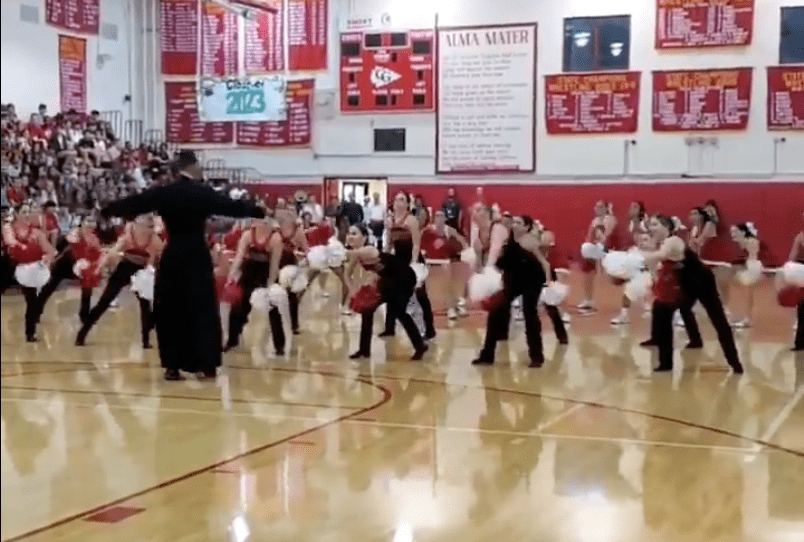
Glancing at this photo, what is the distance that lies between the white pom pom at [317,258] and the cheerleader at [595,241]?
3518 mm

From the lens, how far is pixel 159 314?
5.18 meters

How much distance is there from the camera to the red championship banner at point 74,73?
13578 mm

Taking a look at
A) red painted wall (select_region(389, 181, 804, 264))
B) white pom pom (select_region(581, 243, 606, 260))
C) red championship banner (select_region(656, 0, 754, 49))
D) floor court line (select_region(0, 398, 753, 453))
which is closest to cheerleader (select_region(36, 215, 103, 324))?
floor court line (select_region(0, 398, 753, 453))

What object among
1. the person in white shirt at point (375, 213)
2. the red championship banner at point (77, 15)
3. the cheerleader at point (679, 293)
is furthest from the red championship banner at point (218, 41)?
the cheerleader at point (679, 293)

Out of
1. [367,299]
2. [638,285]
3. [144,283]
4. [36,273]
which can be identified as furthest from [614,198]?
[36,273]

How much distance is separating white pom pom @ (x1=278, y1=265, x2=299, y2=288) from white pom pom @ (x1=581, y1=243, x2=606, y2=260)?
4001mm

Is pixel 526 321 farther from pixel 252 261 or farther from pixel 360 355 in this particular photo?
pixel 252 261

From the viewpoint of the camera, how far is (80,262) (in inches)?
412

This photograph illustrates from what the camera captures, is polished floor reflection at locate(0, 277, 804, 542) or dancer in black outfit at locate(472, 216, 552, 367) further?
dancer in black outfit at locate(472, 216, 552, 367)

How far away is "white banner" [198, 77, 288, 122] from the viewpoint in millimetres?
19188

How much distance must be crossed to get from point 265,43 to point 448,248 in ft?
29.8

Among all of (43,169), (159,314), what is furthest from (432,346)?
(159,314)

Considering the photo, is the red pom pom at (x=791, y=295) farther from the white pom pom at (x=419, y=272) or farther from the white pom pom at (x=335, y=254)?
the white pom pom at (x=335, y=254)

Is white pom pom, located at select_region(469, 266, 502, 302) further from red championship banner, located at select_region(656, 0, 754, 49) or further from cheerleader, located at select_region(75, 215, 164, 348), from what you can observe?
red championship banner, located at select_region(656, 0, 754, 49)
